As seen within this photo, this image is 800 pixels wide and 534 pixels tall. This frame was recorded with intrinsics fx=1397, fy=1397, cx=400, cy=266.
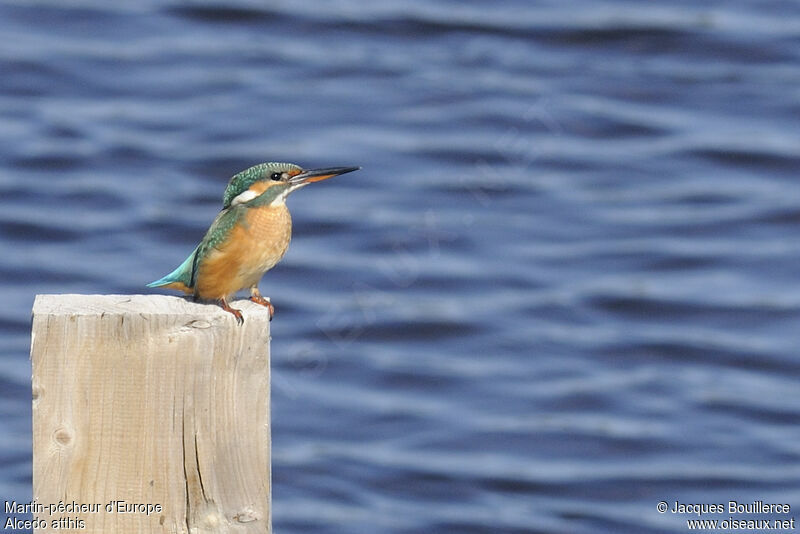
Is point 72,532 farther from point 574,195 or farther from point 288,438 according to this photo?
point 574,195

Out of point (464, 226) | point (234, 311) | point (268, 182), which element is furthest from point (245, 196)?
point (464, 226)

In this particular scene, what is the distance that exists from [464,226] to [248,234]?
706 cm

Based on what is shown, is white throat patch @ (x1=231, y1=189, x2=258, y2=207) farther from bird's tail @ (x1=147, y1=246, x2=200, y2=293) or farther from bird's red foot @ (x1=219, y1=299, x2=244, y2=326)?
bird's red foot @ (x1=219, y1=299, x2=244, y2=326)

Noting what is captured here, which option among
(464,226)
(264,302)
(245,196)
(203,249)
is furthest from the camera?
(464,226)

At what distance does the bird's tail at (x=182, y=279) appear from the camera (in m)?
4.34

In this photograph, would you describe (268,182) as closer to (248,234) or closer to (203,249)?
(248,234)

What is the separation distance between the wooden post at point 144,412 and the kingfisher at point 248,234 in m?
0.62

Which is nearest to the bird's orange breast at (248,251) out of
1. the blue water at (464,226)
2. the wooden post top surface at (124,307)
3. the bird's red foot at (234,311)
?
the bird's red foot at (234,311)

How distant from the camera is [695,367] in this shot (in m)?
9.76

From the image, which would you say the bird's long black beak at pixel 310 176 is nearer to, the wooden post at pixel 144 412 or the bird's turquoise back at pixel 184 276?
the bird's turquoise back at pixel 184 276

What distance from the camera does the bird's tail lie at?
434 cm

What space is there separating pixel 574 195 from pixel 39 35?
6051 mm

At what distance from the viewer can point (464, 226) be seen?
1132 centimetres

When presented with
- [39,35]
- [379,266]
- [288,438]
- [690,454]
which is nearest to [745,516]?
[690,454]
